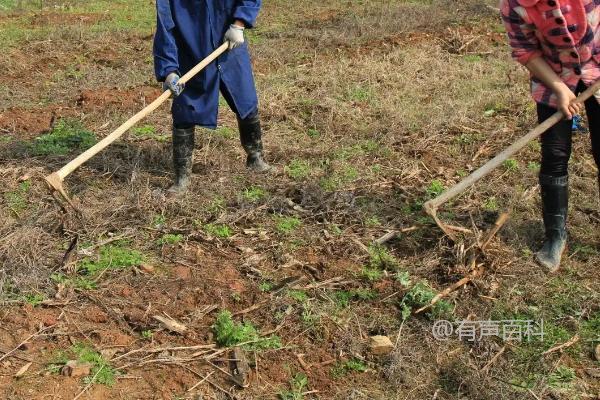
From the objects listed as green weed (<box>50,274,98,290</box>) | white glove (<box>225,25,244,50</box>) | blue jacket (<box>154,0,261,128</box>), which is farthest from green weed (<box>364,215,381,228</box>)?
green weed (<box>50,274,98,290</box>)

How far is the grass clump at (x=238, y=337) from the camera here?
9.81ft

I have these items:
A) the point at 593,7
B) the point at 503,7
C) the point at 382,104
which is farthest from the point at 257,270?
the point at 382,104

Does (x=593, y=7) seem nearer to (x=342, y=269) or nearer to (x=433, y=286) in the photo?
(x=433, y=286)

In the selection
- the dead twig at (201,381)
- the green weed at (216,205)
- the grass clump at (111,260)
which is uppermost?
the grass clump at (111,260)

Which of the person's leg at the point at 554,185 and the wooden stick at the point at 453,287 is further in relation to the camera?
the person's leg at the point at 554,185

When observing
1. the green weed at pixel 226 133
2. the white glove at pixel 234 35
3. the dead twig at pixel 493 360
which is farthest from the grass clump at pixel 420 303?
the green weed at pixel 226 133

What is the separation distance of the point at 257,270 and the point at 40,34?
718cm

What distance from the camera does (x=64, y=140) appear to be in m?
5.34

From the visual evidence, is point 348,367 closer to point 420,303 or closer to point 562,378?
point 420,303

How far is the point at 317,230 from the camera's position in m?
3.93

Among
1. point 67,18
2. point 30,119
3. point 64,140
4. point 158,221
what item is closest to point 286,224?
point 158,221

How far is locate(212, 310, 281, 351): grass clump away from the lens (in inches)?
118

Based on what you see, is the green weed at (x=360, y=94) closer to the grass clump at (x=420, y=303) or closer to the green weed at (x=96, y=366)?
the grass clump at (x=420, y=303)

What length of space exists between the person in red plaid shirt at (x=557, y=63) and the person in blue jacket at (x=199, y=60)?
1.74 metres
